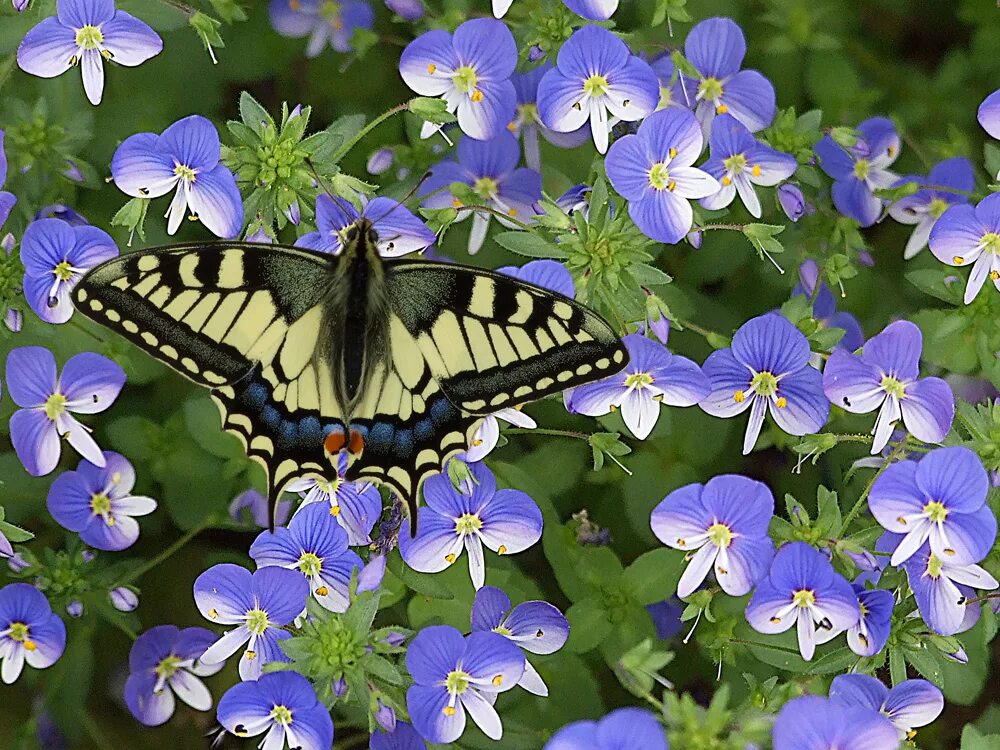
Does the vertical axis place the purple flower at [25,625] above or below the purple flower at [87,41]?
below

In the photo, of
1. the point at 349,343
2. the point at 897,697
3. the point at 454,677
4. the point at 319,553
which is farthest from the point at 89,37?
the point at 897,697

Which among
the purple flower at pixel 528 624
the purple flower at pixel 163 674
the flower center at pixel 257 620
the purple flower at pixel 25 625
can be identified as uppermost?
the flower center at pixel 257 620

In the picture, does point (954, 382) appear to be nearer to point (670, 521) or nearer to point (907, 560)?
point (907, 560)

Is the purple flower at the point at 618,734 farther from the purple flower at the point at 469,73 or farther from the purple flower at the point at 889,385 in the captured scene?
the purple flower at the point at 469,73

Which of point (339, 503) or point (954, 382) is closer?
point (339, 503)

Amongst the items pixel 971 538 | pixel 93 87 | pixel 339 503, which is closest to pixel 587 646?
pixel 339 503

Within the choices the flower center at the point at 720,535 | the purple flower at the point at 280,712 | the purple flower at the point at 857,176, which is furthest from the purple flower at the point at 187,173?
the purple flower at the point at 857,176

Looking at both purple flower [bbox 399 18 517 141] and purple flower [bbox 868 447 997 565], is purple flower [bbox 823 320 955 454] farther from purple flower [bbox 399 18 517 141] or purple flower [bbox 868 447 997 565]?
purple flower [bbox 399 18 517 141]
